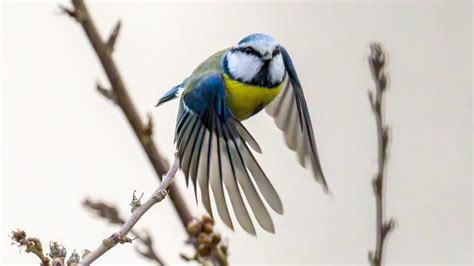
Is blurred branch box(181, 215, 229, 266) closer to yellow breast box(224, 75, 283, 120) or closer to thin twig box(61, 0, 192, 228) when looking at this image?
thin twig box(61, 0, 192, 228)

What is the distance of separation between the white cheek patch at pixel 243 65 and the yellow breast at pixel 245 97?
0.02 metres

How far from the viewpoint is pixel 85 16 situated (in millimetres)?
1942

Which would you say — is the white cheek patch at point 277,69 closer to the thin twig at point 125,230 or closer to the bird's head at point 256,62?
the bird's head at point 256,62

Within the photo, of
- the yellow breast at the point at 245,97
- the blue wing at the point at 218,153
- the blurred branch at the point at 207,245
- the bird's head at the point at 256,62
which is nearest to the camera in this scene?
the blurred branch at the point at 207,245

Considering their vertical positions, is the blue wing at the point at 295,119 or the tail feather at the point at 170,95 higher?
the tail feather at the point at 170,95

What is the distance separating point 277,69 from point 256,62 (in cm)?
6

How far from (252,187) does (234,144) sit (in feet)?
0.68

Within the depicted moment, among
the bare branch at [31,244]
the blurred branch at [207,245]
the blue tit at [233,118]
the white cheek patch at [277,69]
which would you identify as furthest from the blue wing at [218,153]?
the bare branch at [31,244]

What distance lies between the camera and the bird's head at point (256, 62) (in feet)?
6.20

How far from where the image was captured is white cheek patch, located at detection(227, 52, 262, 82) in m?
1.95

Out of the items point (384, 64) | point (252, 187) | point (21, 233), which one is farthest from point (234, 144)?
point (21, 233)

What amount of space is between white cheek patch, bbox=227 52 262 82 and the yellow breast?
0.07 ft

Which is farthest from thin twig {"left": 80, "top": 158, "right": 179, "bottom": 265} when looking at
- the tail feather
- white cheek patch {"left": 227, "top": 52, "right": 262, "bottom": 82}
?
the tail feather

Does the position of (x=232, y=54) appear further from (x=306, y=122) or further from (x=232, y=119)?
(x=306, y=122)
